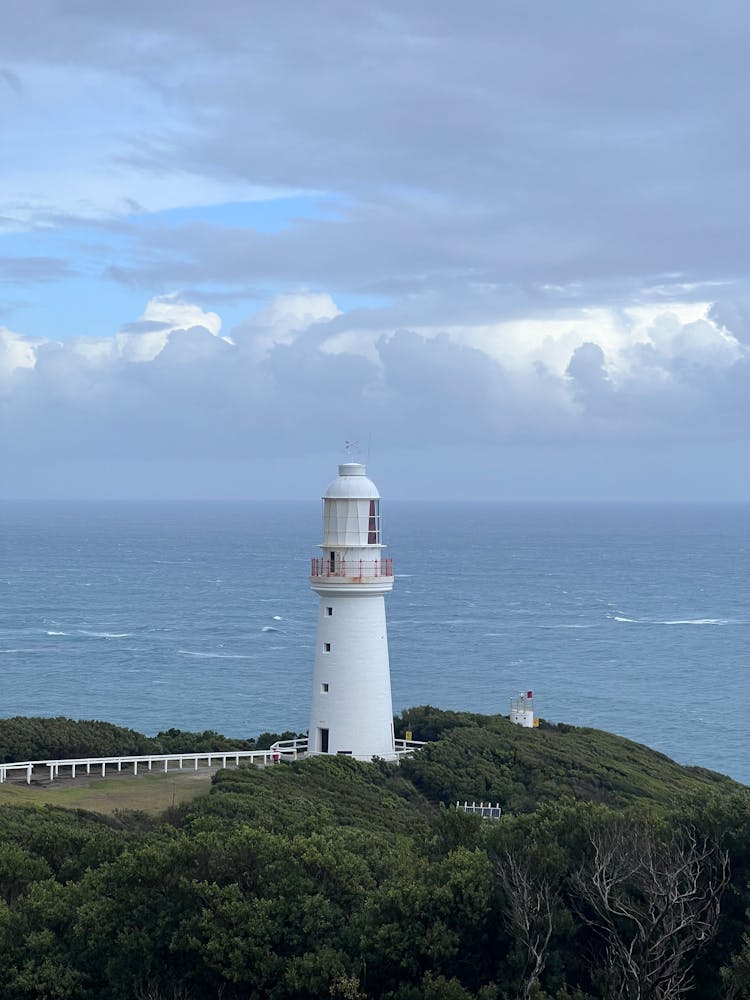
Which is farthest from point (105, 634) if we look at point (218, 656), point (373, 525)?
point (373, 525)

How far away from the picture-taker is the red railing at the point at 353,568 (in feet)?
98.2

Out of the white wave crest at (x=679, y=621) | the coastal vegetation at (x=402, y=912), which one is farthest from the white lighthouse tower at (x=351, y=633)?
the white wave crest at (x=679, y=621)

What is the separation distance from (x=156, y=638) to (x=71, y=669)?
1475cm

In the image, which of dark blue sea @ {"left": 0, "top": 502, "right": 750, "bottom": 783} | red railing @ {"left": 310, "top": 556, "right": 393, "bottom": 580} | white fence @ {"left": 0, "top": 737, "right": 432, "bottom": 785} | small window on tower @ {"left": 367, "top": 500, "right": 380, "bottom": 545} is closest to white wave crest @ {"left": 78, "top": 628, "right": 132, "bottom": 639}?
dark blue sea @ {"left": 0, "top": 502, "right": 750, "bottom": 783}

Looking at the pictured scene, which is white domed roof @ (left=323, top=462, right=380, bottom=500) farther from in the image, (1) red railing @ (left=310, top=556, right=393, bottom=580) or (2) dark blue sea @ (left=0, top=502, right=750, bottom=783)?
(2) dark blue sea @ (left=0, top=502, right=750, bottom=783)

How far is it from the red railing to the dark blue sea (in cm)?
2678

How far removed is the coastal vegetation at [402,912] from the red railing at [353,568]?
39.5 feet

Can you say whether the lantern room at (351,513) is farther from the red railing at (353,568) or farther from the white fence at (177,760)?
the white fence at (177,760)

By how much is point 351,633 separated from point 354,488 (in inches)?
137

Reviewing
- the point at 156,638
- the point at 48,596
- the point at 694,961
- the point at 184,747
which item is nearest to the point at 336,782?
the point at 184,747

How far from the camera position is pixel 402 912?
14805 mm

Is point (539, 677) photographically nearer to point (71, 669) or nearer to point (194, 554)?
point (71, 669)

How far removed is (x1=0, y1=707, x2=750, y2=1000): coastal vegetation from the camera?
14242 millimetres

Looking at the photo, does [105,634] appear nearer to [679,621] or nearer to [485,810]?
[679,621]
